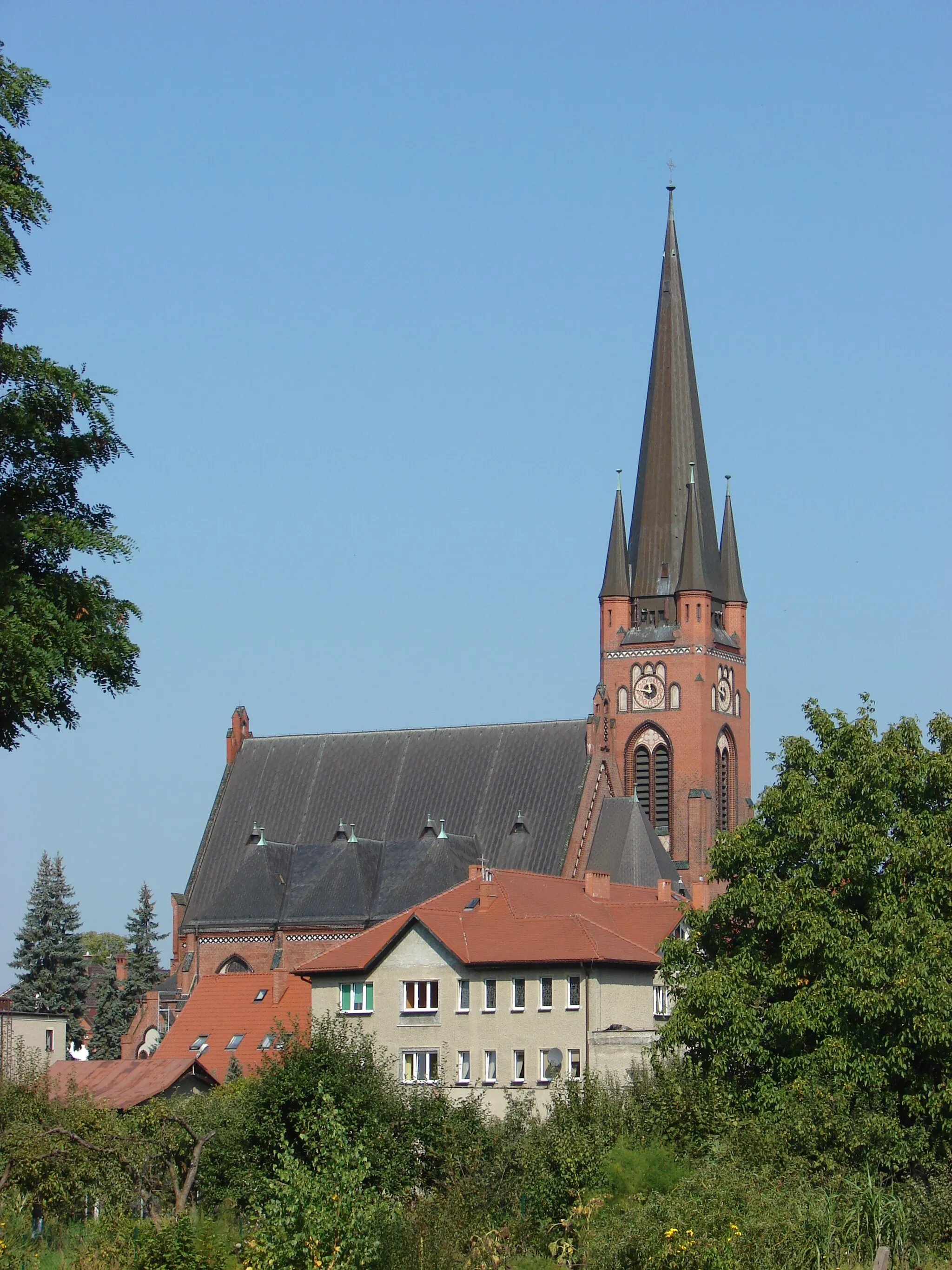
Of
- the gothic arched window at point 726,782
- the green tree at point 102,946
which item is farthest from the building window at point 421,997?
the green tree at point 102,946

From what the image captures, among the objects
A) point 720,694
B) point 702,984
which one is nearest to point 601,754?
point 720,694

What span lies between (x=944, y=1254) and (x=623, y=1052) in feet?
65.4

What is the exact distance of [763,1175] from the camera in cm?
2900

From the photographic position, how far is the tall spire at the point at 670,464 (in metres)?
92.8

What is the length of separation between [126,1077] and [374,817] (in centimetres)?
2978

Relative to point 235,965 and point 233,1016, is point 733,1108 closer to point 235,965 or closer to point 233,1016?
point 233,1016

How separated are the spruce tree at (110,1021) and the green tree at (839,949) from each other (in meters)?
45.7

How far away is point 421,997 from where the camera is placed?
51.2 meters

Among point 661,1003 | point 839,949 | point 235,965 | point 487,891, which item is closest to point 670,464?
point 235,965

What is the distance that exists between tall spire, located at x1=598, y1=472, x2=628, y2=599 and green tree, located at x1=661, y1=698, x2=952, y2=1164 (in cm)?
5260

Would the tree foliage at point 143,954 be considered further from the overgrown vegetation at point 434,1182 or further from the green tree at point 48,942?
the overgrown vegetation at point 434,1182

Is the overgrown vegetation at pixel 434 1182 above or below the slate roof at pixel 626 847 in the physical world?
below

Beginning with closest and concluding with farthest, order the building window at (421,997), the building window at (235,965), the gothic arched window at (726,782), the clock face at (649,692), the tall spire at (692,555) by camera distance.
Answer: the building window at (421,997)
the building window at (235,965)
the gothic arched window at (726,782)
the clock face at (649,692)
the tall spire at (692,555)

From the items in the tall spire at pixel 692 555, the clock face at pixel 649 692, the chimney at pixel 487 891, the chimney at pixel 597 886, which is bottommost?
the chimney at pixel 487 891
